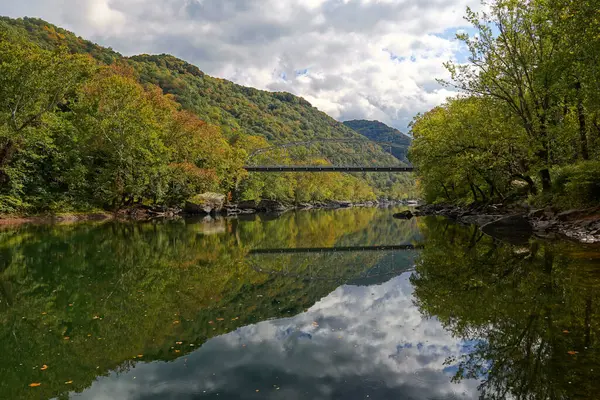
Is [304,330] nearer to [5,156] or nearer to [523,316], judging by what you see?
[523,316]

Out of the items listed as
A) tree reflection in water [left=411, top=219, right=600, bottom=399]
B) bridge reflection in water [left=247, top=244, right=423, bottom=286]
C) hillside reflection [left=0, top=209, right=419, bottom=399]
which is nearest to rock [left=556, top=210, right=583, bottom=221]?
tree reflection in water [left=411, top=219, right=600, bottom=399]

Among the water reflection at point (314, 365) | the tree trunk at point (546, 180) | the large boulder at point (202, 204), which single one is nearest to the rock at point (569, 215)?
the tree trunk at point (546, 180)

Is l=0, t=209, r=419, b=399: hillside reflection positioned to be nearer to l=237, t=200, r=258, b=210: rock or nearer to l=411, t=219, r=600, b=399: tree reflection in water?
l=411, t=219, r=600, b=399: tree reflection in water

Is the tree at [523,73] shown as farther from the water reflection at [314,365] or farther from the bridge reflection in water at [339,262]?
the water reflection at [314,365]

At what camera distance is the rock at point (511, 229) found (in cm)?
2157

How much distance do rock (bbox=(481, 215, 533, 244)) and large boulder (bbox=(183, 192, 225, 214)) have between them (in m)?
39.9

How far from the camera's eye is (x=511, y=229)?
77.5ft

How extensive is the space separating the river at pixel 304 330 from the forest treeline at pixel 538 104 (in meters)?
7.42

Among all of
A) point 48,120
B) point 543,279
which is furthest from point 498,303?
point 48,120

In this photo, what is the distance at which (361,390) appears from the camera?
5656mm

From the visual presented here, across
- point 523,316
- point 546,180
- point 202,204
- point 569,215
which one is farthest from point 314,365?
point 202,204

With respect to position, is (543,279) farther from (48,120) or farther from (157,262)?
(48,120)

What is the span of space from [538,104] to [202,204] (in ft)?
142

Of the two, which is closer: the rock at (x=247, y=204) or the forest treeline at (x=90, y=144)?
the forest treeline at (x=90, y=144)
